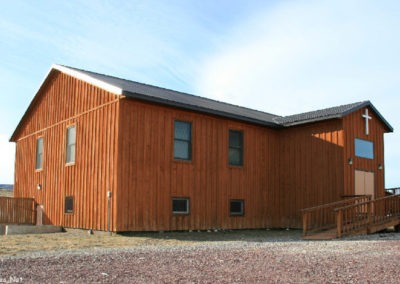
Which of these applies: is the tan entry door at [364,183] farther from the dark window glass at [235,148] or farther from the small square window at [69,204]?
the small square window at [69,204]

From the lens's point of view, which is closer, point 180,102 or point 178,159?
point 180,102

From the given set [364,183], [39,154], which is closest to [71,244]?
[39,154]

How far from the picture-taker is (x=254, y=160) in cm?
1870

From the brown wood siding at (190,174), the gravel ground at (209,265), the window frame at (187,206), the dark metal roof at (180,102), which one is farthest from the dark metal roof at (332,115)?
the gravel ground at (209,265)

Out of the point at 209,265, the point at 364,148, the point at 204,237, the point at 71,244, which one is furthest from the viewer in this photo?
the point at 364,148

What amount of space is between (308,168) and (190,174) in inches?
197

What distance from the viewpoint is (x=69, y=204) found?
691 inches

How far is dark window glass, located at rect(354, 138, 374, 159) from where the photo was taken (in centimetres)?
1819

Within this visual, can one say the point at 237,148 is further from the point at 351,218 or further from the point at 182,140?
the point at 351,218

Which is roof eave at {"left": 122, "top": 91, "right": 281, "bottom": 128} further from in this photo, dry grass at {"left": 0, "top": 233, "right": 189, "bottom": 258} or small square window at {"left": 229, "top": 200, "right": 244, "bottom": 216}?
dry grass at {"left": 0, "top": 233, "right": 189, "bottom": 258}

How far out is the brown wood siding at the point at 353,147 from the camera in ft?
57.3

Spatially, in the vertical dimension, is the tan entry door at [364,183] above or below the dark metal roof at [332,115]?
below

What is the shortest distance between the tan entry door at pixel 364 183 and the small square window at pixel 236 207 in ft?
14.2

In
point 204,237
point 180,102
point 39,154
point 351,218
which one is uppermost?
point 180,102
